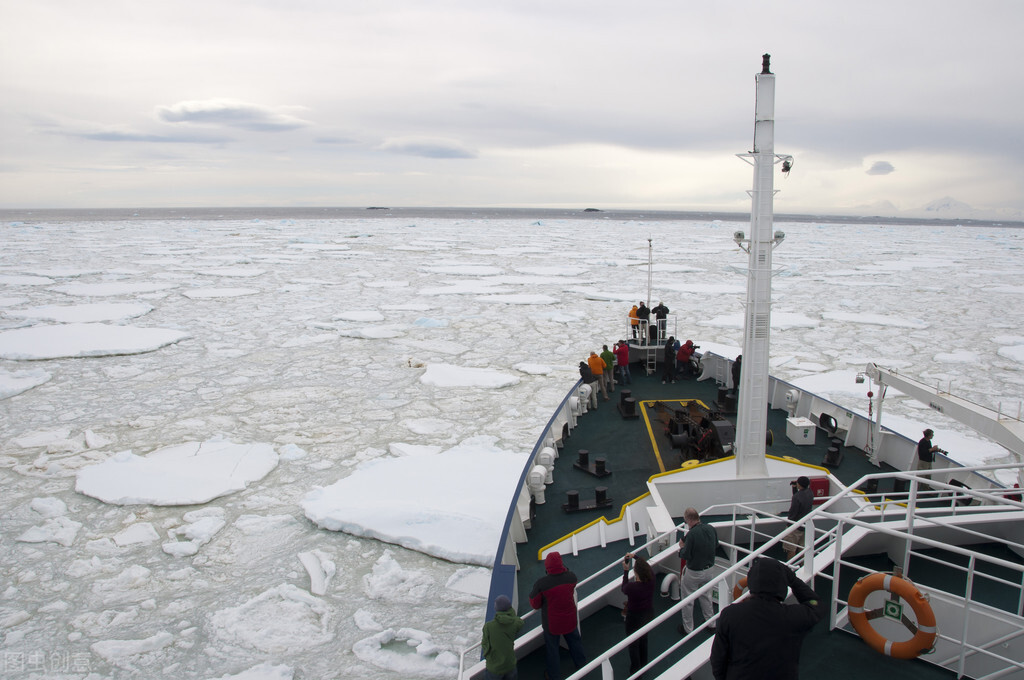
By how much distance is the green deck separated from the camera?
11.8ft

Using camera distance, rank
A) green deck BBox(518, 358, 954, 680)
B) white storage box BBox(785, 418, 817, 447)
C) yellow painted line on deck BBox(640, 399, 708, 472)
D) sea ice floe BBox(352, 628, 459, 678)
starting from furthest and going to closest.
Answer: white storage box BBox(785, 418, 817, 447) < yellow painted line on deck BBox(640, 399, 708, 472) < sea ice floe BBox(352, 628, 459, 678) < green deck BBox(518, 358, 954, 680)

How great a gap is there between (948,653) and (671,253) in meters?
50.8

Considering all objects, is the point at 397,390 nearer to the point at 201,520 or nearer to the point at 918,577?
the point at 201,520

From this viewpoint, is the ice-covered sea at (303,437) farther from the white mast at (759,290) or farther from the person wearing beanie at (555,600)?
the white mast at (759,290)

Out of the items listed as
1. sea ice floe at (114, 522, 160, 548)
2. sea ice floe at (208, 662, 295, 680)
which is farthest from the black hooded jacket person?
sea ice floe at (114, 522, 160, 548)

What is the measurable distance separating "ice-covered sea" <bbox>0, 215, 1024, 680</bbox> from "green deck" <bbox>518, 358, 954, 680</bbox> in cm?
128

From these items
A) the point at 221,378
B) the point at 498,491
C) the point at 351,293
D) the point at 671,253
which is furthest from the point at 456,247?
the point at 498,491

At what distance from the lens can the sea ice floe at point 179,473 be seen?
8.84m

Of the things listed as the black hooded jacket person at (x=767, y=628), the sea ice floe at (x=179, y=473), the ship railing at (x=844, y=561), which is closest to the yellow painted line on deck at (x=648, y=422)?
the ship railing at (x=844, y=561)

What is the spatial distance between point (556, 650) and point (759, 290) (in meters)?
3.88

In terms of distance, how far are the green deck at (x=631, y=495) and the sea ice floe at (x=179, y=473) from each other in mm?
5154

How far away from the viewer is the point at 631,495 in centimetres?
688

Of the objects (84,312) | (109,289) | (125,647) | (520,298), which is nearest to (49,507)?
(125,647)

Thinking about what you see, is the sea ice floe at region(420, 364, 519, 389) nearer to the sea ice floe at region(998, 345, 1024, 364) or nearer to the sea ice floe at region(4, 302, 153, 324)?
the sea ice floe at region(4, 302, 153, 324)
